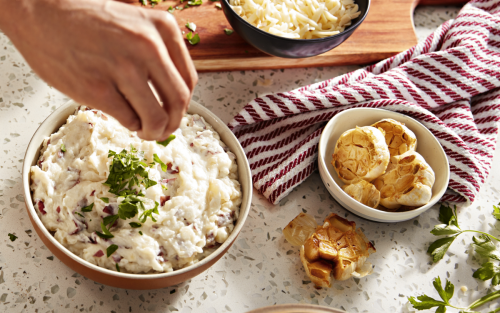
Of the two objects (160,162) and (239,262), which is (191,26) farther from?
(239,262)

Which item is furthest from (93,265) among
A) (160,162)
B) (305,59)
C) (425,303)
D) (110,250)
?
(305,59)

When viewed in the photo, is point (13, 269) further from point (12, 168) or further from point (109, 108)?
point (109, 108)

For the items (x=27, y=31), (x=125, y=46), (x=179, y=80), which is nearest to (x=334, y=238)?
(x=179, y=80)

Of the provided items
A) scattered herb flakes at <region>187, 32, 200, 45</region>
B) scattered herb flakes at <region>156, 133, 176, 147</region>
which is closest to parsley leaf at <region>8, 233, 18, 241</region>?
scattered herb flakes at <region>156, 133, 176, 147</region>

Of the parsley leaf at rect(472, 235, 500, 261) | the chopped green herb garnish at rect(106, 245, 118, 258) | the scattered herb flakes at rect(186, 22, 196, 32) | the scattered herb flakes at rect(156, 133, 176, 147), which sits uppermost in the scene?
the scattered herb flakes at rect(156, 133, 176, 147)

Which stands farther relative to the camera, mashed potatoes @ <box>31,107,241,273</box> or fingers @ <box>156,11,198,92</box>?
mashed potatoes @ <box>31,107,241,273</box>

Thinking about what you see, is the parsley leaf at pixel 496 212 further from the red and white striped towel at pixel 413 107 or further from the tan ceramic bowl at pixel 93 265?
the tan ceramic bowl at pixel 93 265

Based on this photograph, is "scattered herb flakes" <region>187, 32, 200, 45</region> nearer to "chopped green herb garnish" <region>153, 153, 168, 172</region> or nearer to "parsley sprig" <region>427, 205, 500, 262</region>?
"chopped green herb garnish" <region>153, 153, 168, 172</region>
